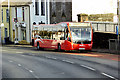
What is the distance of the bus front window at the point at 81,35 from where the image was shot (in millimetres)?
31688

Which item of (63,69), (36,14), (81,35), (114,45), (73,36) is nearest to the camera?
(63,69)

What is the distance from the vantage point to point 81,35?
3192 centimetres

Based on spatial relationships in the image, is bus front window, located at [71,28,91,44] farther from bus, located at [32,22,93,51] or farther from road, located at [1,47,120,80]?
road, located at [1,47,120,80]

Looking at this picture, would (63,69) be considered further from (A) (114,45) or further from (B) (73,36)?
(B) (73,36)

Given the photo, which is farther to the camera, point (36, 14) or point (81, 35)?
point (36, 14)

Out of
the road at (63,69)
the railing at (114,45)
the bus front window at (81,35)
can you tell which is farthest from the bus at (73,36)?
the road at (63,69)

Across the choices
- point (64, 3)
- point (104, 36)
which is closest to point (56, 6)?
point (64, 3)

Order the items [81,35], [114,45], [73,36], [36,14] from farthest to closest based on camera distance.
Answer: [36,14] → [81,35] → [73,36] → [114,45]

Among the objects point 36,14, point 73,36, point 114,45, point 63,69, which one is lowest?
point 63,69

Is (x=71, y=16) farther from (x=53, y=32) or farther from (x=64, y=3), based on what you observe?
(x=53, y=32)

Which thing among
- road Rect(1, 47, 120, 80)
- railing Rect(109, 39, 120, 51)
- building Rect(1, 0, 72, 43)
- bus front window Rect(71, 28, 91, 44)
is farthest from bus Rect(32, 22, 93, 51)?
building Rect(1, 0, 72, 43)

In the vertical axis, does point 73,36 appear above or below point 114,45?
above

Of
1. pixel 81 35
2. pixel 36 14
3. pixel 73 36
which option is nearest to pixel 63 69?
pixel 73 36

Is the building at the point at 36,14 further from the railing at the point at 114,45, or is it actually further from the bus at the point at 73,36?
the railing at the point at 114,45
